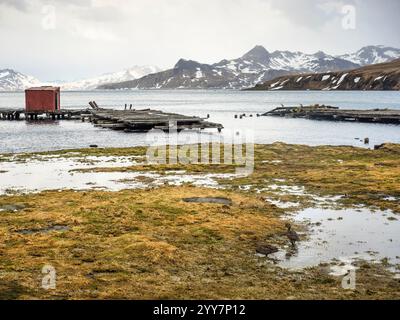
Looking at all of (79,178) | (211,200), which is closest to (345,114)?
(79,178)

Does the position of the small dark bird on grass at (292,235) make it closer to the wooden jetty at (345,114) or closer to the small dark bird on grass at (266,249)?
the small dark bird on grass at (266,249)

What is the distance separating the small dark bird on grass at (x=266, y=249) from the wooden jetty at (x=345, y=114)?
2965 inches

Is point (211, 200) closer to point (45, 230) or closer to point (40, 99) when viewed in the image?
point (45, 230)

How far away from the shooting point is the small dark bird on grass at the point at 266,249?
51.3 feet

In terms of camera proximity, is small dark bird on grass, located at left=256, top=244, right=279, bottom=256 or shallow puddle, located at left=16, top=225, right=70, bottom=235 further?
shallow puddle, located at left=16, top=225, right=70, bottom=235

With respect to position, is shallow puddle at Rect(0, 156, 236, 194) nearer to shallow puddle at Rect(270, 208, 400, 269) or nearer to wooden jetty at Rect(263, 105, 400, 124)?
shallow puddle at Rect(270, 208, 400, 269)

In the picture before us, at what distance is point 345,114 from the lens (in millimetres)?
94875

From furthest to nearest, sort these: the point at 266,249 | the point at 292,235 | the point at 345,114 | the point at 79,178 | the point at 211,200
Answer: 1. the point at 345,114
2. the point at 79,178
3. the point at 211,200
4. the point at 292,235
5. the point at 266,249

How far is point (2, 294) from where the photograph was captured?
11.8 metres

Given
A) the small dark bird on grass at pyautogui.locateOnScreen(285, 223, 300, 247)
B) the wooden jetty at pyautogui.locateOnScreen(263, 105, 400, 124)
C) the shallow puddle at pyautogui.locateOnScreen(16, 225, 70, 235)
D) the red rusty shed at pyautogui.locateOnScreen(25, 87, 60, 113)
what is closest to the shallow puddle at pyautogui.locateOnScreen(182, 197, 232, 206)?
the small dark bird on grass at pyautogui.locateOnScreen(285, 223, 300, 247)

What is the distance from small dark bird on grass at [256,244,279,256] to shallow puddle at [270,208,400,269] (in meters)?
0.33

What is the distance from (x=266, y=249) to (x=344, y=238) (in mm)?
3243

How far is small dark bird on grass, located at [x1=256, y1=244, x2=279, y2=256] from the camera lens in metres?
15.6
